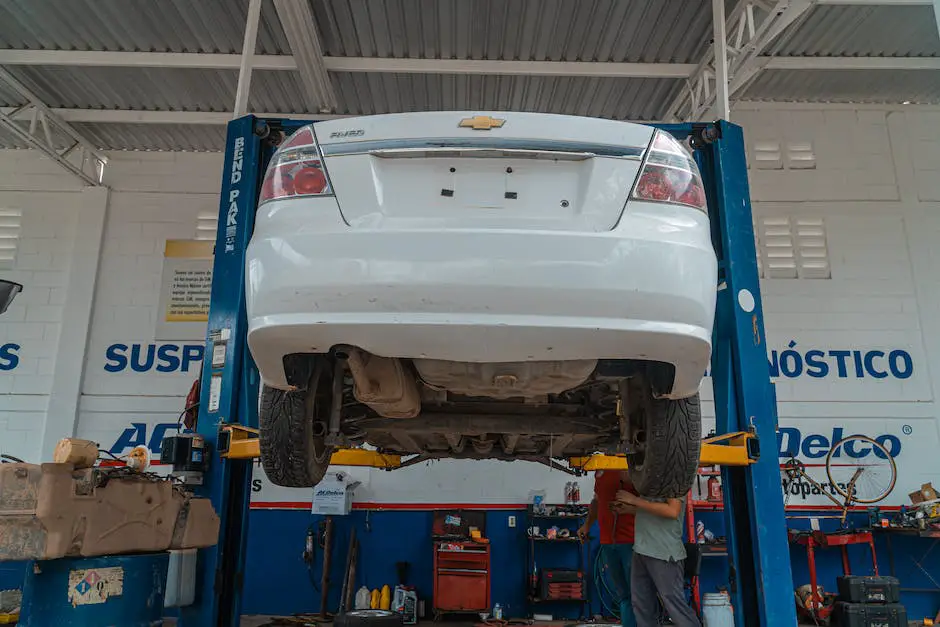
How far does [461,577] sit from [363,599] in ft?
3.51

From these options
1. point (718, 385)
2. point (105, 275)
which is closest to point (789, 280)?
point (718, 385)

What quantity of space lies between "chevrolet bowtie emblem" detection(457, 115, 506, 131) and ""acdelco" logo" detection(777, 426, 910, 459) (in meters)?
6.97

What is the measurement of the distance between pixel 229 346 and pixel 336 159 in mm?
2096

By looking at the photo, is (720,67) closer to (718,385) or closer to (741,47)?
(741,47)

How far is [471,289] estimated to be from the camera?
1.69m

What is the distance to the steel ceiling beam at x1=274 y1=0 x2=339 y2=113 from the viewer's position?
6121 mm

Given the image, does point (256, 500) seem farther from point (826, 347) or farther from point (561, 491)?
point (826, 347)

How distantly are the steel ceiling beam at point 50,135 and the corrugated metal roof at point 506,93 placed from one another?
3465mm

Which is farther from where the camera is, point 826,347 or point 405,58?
point 826,347

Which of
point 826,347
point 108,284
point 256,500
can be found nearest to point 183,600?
point 256,500

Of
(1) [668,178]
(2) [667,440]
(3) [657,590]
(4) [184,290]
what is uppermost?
(4) [184,290]

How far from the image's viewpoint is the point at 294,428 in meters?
2.35

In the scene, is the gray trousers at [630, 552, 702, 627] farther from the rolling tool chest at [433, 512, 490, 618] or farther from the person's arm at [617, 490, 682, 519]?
the rolling tool chest at [433, 512, 490, 618]

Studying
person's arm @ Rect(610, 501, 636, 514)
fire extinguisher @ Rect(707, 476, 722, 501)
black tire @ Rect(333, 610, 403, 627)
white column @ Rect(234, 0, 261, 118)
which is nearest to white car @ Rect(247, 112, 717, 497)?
person's arm @ Rect(610, 501, 636, 514)
